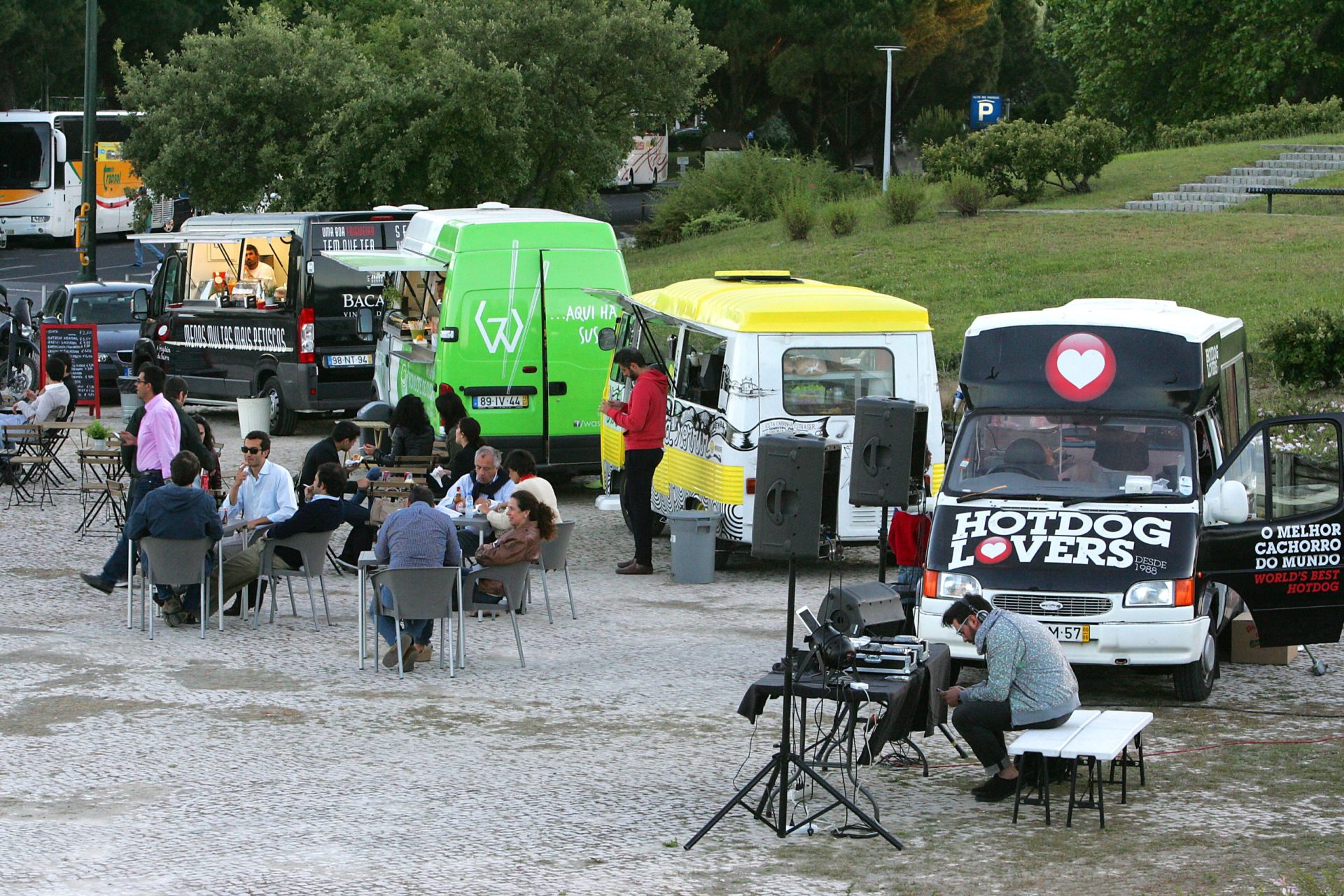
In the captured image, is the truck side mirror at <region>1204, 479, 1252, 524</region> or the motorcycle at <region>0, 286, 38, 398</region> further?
the motorcycle at <region>0, 286, 38, 398</region>

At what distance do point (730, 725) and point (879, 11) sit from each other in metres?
52.4

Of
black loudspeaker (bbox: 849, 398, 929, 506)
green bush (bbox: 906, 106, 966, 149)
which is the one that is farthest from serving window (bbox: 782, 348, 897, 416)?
green bush (bbox: 906, 106, 966, 149)

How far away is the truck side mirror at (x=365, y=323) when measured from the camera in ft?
67.3

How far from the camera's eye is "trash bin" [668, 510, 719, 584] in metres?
13.8

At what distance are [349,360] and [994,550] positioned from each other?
41.5ft

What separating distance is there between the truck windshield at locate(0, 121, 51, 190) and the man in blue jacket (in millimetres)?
36573

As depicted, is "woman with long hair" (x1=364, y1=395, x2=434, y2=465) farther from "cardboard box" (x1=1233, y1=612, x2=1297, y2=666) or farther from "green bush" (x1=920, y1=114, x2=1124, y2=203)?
"green bush" (x1=920, y1=114, x2=1124, y2=203)

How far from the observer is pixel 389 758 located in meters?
8.71

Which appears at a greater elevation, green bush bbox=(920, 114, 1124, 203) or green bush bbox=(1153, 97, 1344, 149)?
green bush bbox=(1153, 97, 1344, 149)

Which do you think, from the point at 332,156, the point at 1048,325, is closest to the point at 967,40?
the point at 332,156

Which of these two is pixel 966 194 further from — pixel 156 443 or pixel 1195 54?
pixel 1195 54

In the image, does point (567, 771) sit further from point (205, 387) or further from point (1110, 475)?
point (205, 387)

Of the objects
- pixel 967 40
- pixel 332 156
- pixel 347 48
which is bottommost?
pixel 332 156

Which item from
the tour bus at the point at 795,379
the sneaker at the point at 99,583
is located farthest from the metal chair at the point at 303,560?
the tour bus at the point at 795,379
